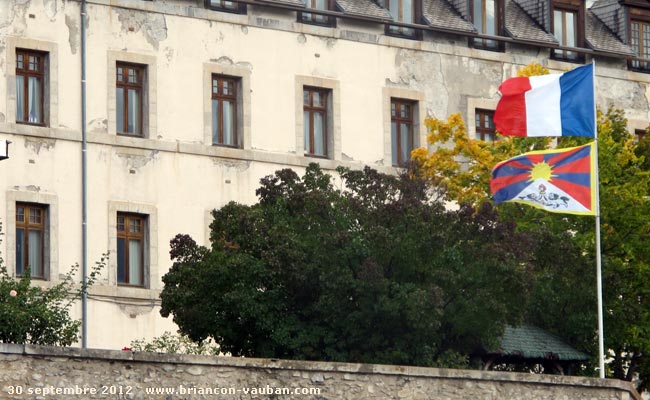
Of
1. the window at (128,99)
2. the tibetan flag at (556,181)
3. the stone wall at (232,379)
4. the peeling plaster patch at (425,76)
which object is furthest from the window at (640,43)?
the stone wall at (232,379)

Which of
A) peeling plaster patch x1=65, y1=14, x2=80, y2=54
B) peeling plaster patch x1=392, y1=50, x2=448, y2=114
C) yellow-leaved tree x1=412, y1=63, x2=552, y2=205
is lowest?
yellow-leaved tree x1=412, y1=63, x2=552, y2=205

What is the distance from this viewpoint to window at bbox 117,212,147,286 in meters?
66.0

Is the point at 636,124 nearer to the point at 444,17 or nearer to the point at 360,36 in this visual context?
the point at 444,17

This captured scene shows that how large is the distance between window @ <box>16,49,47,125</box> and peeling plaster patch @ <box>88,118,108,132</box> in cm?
125

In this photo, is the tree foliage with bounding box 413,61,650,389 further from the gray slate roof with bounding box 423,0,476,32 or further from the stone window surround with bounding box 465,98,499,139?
the gray slate roof with bounding box 423,0,476,32

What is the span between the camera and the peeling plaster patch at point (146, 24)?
220 feet

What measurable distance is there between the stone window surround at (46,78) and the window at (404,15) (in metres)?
10.6

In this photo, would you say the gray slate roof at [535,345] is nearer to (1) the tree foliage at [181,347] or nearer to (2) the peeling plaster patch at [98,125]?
(1) the tree foliage at [181,347]

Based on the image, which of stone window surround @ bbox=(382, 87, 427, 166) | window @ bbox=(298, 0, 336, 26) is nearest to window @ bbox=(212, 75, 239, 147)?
window @ bbox=(298, 0, 336, 26)

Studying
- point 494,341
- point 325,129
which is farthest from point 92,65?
point 494,341

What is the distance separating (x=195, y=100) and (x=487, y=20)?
33.1ft

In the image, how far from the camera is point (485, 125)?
→ 7331 cm

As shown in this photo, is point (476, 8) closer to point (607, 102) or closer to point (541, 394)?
point (607, 102)

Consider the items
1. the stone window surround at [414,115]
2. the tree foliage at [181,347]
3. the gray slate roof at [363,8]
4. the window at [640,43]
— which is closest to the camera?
the tree foliage at [181,347]
